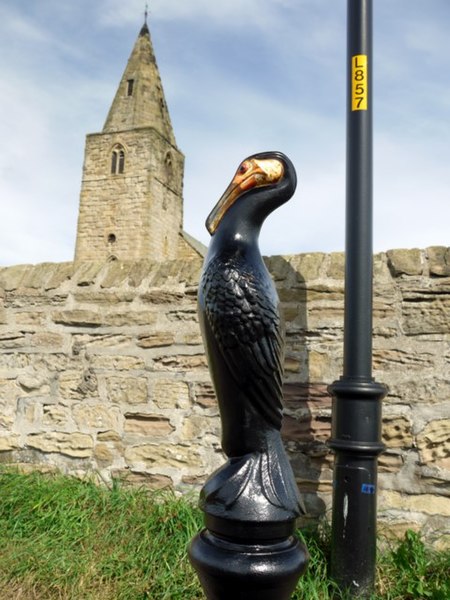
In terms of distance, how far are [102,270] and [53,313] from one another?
44cm

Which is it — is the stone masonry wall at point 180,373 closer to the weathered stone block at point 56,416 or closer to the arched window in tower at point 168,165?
the weathered stone block at point 56,416

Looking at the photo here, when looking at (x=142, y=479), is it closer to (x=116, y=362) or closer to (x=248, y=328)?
(x=116, y=362)

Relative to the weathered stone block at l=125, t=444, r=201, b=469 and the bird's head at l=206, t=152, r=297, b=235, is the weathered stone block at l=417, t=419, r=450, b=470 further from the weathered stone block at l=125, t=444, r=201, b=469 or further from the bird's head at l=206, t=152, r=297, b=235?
the bird's head at l=206, t=152, r=297, b=235

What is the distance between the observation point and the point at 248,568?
126cm

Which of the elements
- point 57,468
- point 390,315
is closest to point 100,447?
point 57,468

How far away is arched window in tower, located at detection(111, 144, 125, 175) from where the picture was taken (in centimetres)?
2675

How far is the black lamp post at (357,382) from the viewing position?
8.09 ft

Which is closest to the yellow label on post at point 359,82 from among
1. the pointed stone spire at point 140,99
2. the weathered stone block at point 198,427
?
the weathered stone block at point 198,427

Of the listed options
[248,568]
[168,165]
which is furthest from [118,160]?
[248,568]

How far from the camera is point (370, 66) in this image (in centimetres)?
274

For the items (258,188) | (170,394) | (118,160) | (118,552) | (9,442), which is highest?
(118,160)

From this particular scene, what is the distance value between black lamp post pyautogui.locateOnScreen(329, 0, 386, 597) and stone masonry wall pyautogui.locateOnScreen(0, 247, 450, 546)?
→ 1.44ft

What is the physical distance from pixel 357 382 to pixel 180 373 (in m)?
1.21

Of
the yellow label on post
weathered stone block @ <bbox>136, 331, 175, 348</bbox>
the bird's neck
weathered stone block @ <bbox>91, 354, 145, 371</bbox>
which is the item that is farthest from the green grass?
the yellow label on post
